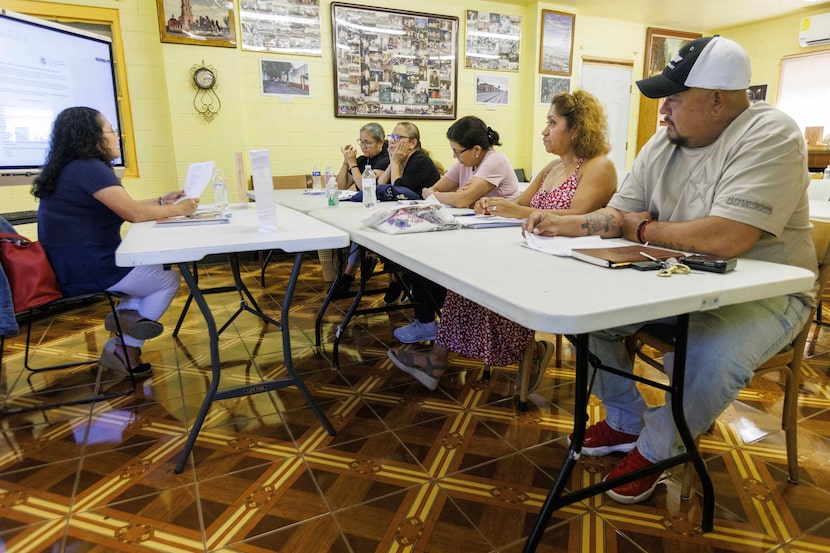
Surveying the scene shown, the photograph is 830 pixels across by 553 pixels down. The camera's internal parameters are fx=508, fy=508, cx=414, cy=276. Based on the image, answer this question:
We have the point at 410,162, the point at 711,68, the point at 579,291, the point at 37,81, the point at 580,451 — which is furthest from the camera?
the point at 410,162

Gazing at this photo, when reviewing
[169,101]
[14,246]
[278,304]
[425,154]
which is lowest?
[278,304]

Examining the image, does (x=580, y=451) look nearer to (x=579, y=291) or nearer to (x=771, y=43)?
(x=579, y=291)

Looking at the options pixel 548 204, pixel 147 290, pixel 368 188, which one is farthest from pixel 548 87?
pixel 147 290

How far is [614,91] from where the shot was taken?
6.53 m

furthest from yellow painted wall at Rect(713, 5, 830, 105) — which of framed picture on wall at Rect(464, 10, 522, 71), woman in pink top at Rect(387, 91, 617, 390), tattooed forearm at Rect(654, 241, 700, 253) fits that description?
tattooed forearm at Rect(654, 241, 700, 253)

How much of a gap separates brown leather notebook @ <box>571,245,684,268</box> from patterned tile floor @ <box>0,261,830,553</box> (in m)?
0.70

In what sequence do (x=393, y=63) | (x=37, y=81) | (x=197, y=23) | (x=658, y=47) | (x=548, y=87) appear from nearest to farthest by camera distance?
(x=37, y=81), (x=197, y=23), (x=393, y=63), (x=548, y=87), (x=658, y=47)

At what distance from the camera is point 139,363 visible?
2289 mm

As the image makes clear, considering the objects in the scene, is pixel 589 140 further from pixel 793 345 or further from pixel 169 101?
pixel 169 101

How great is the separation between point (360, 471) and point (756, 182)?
1329 millimetres

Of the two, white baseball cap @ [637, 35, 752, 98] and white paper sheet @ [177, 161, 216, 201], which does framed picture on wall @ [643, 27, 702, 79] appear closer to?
white baseball cap @ [637, 35, 752, 98]

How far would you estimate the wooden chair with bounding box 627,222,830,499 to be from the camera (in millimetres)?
1325

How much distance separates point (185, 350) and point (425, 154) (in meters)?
1.78

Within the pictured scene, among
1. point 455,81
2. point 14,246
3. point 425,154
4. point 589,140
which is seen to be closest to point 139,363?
point 14,246
